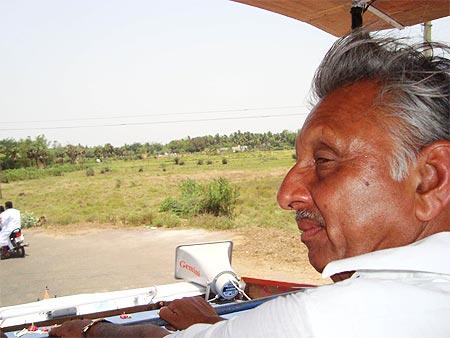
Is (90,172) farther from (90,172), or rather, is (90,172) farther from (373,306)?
(373,306)

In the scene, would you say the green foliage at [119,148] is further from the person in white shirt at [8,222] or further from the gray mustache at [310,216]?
the gray mustache at [310,216]

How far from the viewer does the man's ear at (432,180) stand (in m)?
0.82

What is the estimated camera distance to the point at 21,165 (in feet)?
127

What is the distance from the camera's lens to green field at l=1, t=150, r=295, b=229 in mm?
21938

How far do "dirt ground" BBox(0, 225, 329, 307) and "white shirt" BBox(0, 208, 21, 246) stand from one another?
52.4 inches

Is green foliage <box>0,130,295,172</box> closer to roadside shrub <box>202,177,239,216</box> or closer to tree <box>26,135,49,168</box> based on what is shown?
tree <box>26,135,49,168</box>

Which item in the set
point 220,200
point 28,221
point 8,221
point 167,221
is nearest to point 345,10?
point 8,221

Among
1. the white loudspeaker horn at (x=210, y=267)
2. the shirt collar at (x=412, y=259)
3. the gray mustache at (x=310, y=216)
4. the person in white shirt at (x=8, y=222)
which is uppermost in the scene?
the gray mustache at (x=310, y=216)

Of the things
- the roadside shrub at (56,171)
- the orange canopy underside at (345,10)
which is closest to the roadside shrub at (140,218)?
the roadside shrub at (56,171)

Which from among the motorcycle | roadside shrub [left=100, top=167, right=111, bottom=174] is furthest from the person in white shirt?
roadside shrub [left=100, top=167, right=111, bottom=174]

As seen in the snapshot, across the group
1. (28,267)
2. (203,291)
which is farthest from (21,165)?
(203,291)

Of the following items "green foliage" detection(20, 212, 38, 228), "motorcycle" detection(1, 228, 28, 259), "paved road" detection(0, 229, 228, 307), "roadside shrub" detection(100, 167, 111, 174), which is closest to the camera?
"motorcycle" detection(1, 228, 28, 259)

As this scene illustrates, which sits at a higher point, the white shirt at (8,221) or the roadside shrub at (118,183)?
the white shirt at (8,221)

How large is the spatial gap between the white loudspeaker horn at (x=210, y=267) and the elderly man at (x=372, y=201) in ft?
5.21
